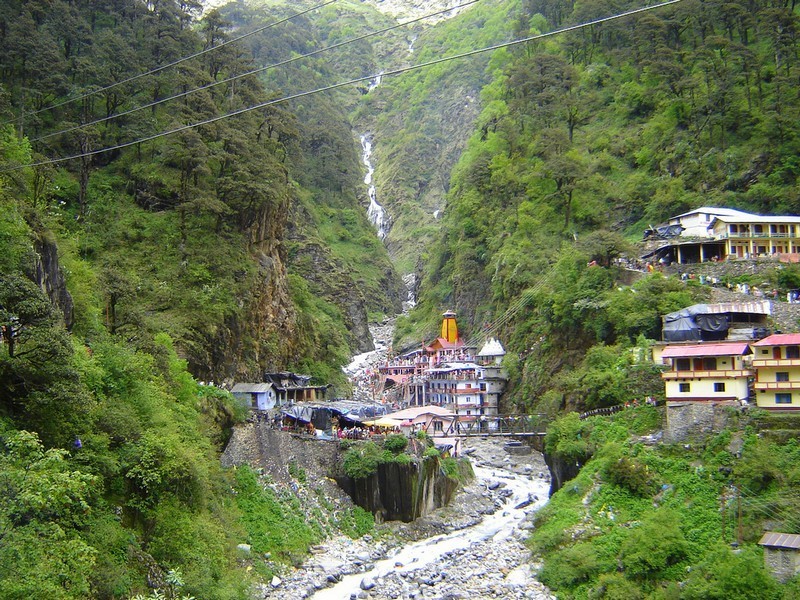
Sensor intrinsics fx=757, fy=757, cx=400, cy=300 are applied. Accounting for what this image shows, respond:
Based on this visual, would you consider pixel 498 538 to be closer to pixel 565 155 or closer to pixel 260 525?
pixel 260 525

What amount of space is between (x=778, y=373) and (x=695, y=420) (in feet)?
10.9

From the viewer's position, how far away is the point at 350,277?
73688 millimetres

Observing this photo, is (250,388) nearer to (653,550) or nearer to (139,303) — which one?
(139,303)

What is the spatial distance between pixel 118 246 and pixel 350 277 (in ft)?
124

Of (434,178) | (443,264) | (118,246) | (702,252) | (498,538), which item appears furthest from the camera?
(434,178)

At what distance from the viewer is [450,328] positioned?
2411 inches

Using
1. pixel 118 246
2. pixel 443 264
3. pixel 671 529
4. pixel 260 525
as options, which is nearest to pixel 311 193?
pixel 443 264

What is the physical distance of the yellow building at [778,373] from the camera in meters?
26.6

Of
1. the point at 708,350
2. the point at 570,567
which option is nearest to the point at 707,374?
the point at 708,350

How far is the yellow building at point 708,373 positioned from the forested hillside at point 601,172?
10.9 feet

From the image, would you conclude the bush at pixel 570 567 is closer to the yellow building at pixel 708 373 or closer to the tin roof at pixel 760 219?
the yellow building at pixel 708 373

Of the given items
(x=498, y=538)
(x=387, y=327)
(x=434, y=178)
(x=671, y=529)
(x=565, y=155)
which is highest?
(x=434, y=178)

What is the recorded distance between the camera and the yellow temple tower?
2395 inches

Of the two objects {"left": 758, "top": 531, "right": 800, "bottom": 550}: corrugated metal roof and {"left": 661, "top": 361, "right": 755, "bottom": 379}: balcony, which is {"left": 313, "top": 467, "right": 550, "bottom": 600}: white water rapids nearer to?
{"left": 661, "top": 361, "right": 755, "bottom": 379}: balcony
